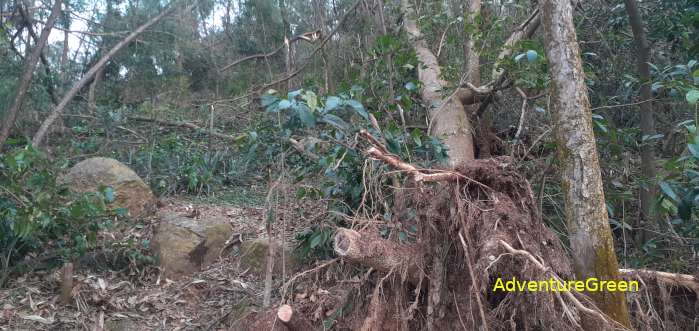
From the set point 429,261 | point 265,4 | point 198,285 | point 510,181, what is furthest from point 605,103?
point 265,4

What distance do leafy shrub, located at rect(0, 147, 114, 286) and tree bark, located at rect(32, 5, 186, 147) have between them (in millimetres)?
2365

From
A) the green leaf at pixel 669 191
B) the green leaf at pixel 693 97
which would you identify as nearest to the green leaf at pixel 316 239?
the green leaf at pixel 669 191

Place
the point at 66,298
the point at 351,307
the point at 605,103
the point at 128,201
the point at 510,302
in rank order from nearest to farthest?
the point at 510,302
the point at 351,307
the point at 66,298
the point at 605,103
the point at 128,201

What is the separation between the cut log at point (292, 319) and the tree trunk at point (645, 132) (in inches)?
118

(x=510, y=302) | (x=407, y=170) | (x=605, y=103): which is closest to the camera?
(x=510, y=302)

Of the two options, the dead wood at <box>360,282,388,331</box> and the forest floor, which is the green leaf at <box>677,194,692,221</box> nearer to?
the dead wood at <box>360,282,388,331</box>

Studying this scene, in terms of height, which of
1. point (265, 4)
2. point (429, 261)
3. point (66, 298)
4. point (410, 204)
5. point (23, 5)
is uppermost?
point (265, 4)

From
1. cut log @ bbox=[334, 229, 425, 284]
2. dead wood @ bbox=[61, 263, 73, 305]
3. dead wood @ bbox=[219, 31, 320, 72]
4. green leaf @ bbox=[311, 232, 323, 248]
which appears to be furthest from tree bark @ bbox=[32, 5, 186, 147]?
cut log @ bbox=[334, 229, 425, 284]

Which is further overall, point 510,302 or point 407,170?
point 407,170

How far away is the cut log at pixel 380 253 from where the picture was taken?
3.09 m

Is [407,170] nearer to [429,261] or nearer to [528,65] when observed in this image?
[429,261]

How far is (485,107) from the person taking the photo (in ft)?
20.7

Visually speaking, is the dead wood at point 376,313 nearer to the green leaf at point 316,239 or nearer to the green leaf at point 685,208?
the green leaf at point 316,239

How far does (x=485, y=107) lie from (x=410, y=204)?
10.1ft
